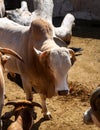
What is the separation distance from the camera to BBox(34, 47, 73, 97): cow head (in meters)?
5.79

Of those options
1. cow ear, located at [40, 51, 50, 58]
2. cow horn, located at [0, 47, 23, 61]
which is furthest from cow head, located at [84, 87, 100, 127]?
cow horn, located at [0, 47, 23, 61]

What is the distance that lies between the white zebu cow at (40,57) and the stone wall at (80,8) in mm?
5336

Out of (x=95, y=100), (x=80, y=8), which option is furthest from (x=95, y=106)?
(x=80, y=8)

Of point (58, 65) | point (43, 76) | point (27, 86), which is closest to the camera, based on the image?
point (58, 65)

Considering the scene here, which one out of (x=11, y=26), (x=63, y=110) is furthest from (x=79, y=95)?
(x=11, y=26)

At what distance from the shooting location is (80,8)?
12.4 m

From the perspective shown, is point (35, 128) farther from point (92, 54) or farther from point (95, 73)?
point (92, 54)

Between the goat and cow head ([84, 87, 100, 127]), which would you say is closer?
cow head ([84, 87, 100, 127])

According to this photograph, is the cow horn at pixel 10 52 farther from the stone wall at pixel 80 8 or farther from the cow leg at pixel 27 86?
the stone wall at pixel 80 8

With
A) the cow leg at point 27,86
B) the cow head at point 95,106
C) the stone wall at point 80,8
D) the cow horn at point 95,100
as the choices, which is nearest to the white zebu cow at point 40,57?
the cow leg at point 27,86

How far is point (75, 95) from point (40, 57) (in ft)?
6.76

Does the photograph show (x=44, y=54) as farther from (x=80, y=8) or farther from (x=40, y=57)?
(x=80, y=8)

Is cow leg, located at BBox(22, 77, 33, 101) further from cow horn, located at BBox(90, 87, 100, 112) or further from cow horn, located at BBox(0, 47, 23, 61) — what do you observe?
cow horn, located at BBox(90, 87, 100, 112)

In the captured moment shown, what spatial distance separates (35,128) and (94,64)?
3063 mm
